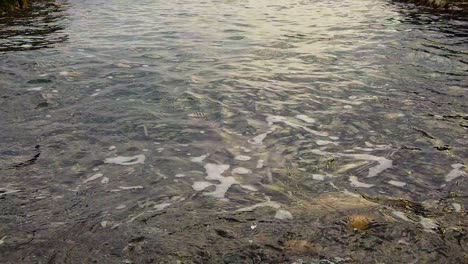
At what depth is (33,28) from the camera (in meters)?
15.2

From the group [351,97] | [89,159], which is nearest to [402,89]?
[351,97]

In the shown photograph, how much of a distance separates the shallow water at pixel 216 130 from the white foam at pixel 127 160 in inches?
1.2

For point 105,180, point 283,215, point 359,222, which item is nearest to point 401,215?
point 359,222

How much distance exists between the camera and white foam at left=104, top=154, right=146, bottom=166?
5.29m

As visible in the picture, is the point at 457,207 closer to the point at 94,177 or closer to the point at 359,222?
the point at 359,222

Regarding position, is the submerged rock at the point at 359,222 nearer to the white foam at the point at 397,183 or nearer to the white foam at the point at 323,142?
the white foam at the point at 397,183

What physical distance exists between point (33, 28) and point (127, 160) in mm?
12702

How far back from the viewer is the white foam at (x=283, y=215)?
4.12 meters

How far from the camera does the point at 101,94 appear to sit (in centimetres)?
798

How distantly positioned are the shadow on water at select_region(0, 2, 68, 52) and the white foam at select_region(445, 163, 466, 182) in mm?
11870

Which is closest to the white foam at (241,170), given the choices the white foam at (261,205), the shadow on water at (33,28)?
the white foam at (261,205)

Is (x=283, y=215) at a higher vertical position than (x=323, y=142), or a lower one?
lower

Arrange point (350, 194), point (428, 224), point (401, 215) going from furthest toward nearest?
point (350, 194) < point (401, 215) < point (428, 224)

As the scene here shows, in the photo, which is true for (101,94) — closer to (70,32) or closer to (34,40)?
(34,40)
